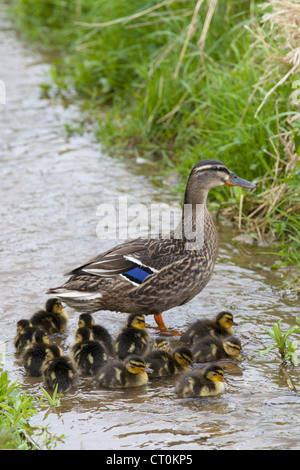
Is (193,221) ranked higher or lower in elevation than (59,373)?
higher

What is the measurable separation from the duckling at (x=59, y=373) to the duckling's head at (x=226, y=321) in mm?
937

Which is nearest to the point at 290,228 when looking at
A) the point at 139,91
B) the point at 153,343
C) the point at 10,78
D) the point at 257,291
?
the point at 257,291

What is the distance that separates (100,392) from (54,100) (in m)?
5.52

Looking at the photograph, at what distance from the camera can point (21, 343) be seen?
438cm

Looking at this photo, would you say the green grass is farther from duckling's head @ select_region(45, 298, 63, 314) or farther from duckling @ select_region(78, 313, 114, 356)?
duckling's head @ select_region(45, 298, 63, 314)

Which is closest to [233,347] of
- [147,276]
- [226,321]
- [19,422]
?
[226,321]

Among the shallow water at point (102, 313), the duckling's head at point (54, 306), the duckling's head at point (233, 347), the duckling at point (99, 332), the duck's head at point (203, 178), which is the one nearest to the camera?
the shallow water at point (102, 313)

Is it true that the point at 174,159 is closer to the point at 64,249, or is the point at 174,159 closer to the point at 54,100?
the point at 64,249

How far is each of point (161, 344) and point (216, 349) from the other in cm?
32

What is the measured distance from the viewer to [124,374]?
159 inches

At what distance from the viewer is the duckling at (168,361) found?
13.7 ft

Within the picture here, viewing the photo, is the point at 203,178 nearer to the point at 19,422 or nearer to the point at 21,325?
the point at 21,325

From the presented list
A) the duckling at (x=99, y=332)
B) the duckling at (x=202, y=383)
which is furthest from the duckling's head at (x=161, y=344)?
the duckling at (x=202, y=383)

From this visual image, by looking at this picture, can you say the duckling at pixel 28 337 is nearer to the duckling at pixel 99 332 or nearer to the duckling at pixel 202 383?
the duckling at pixel 99 332
